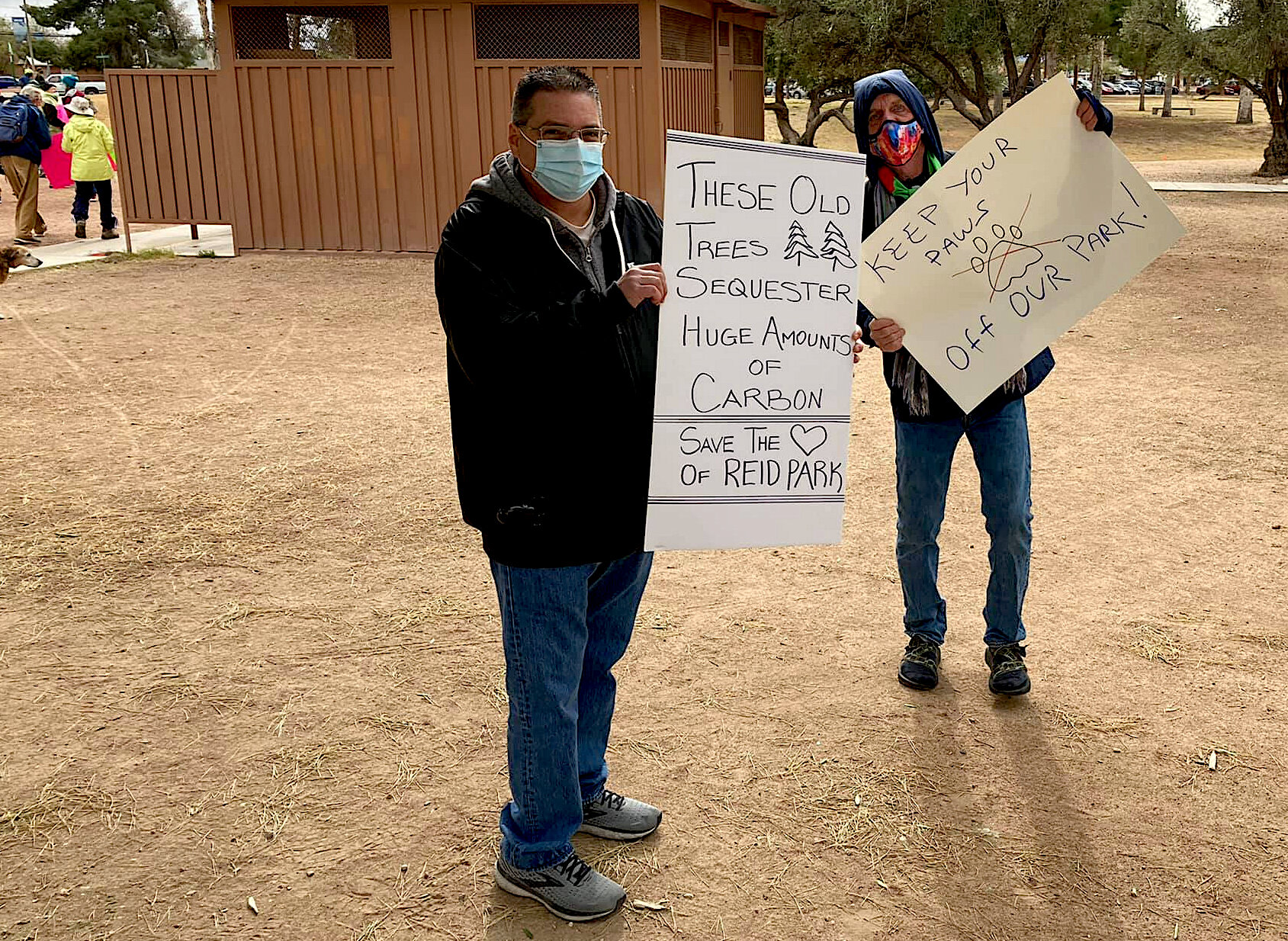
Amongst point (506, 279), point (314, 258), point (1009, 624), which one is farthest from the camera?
point (314, 258)

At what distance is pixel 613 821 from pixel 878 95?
2097 millimetres

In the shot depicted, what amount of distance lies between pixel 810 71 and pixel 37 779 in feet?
82.6

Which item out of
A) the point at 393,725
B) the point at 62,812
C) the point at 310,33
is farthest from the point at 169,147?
the point at 62,812

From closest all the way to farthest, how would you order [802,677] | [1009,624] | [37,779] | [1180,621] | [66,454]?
1. [37,779]
2. [1009,624]
3. [802,677]
4. [1180,621]
5. [66,454]

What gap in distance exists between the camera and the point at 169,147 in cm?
1491

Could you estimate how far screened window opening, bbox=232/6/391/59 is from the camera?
13820mm

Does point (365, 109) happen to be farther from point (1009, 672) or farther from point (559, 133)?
point (559, 133)

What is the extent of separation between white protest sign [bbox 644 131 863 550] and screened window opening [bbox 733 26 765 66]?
16.8 m

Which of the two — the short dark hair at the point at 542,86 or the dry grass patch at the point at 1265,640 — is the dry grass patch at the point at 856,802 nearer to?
the dry grass patch at the point at 1265,640

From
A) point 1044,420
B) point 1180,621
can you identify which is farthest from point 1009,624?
point 1044,420

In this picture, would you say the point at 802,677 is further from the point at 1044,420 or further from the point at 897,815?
the point at 1044,420

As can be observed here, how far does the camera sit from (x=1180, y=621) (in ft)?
14.1

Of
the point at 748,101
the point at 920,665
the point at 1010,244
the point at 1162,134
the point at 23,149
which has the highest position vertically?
the point at 748,101

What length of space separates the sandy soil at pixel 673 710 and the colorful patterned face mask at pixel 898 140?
165 centimetres
